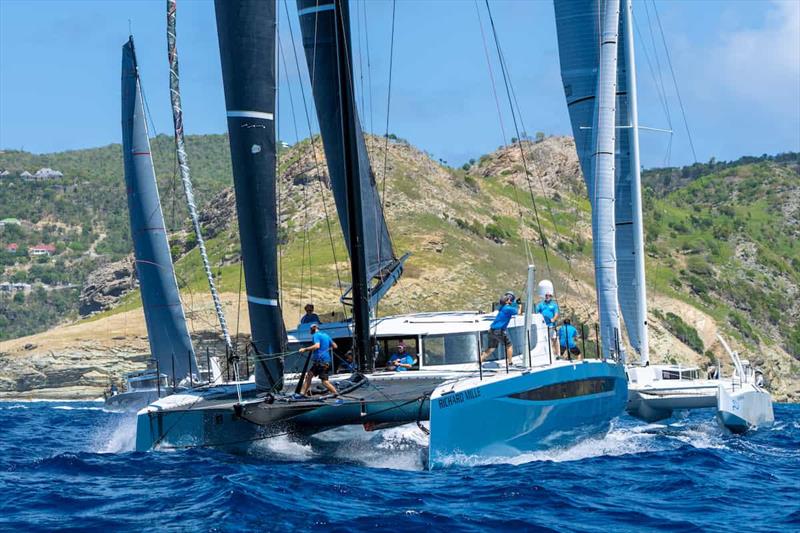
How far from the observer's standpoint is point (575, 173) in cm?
10625

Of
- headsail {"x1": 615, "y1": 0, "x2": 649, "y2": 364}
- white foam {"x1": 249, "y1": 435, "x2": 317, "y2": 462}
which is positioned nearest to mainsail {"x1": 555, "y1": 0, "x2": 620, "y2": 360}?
headsail {"x1": 615, "y1": 0, "x2": 649, "y2": 364}

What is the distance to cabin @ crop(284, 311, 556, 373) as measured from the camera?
22.1 meters

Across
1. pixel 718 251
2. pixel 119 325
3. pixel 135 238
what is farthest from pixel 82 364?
pixel 718 251

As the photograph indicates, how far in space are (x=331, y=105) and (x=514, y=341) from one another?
5.48 meters

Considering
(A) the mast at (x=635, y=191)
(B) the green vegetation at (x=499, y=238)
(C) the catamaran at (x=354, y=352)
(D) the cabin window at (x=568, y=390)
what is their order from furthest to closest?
(B) the green vegetation at (x=499, y=238) → (A) the mast at (x=635, y=191) → (D) the cabin window at (x=568, y=390) → (C) the catamaran at (x=354, y=352)

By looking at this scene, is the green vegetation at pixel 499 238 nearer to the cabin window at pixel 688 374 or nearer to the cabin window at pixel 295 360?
the cabin window at pixel 688 374

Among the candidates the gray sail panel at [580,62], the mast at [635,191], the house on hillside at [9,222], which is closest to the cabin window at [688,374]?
the mast at [635,191]

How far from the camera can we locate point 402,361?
72.5 ft

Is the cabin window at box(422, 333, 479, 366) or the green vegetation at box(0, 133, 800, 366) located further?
the green vegetation at box(0, 133, 800, 366)

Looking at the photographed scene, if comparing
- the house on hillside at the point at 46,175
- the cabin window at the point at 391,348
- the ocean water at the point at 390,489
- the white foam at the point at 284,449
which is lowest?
the ocean water at the point at 390,489

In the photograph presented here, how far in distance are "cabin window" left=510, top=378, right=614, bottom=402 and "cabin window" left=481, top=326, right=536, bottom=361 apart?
92.2 inches

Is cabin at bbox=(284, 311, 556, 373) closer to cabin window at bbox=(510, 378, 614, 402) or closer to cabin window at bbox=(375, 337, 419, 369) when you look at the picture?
cabin window at bbox=(375, 337, 419, 369)

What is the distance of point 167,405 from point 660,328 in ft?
172

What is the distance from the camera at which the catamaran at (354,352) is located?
58.6 feet
